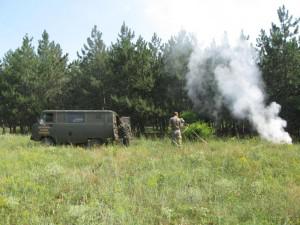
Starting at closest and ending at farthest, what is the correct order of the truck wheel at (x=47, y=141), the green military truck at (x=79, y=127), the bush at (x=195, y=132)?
the green military truck at (x=79, y=127) < the truck wheel at (x=47, y=141) < the bush at (x=195, y=132)

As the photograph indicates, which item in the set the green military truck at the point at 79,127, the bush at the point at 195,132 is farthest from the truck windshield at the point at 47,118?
the bush at the point at 195,132

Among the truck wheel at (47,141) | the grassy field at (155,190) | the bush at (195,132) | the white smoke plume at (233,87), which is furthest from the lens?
the white smoke plume at (233,87)

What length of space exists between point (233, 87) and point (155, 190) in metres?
18.2

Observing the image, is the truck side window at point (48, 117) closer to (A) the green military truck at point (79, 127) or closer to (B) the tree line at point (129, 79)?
(A) the green military truck at point (79, 127)

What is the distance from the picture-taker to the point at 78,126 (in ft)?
66.3

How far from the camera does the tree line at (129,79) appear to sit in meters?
29.1

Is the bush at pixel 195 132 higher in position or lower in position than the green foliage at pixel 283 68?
lower

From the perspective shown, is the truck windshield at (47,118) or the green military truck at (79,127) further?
the truck windshield at (47,118)

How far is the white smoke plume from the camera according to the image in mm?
25172

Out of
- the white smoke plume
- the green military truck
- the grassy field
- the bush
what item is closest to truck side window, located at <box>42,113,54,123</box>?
the green military truck

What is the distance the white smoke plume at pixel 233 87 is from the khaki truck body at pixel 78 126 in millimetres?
9370

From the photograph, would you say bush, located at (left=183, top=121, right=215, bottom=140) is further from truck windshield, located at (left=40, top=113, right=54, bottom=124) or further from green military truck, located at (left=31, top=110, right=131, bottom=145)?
truck windshield, located at (left=40, top=113, right=54, bottom=124)

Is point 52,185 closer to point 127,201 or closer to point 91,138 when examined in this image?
point 127,201

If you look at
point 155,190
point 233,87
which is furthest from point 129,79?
point 155,190
